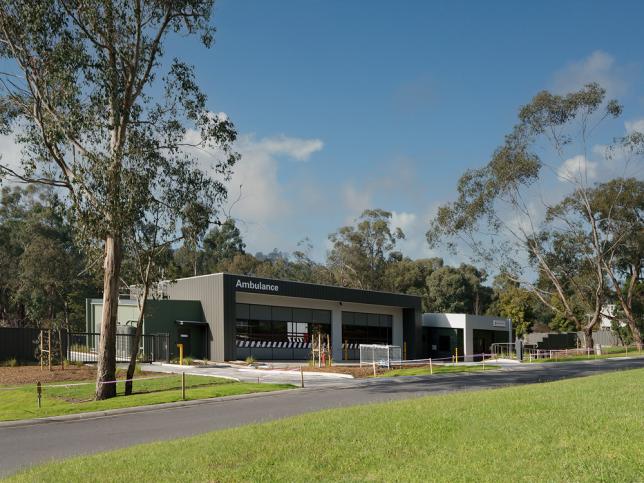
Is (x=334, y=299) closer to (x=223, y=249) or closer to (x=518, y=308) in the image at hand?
(x=518, y=308)

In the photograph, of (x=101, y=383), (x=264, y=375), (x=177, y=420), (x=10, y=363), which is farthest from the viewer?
(x=10, y=363)

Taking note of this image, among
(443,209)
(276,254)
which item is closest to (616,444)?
(443,209)

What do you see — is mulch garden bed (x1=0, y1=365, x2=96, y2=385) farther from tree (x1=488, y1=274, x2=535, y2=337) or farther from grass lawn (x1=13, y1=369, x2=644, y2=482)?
tree (x1=488, y1=274, x2=535, y2=337)

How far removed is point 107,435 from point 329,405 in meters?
5.77

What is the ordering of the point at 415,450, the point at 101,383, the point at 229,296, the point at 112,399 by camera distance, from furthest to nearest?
the point at 229,296, the point at 101,383, the point at 112,399, the point at 415,450

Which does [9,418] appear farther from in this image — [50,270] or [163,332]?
Result: [50,270]

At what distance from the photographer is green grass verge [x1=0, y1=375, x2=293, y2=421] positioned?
59.5 ft

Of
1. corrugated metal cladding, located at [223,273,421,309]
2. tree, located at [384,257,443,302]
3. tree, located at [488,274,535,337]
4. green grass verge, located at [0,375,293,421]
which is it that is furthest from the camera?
tree, located at [384,257,443,302]

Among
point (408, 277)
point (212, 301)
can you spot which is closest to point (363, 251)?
point (408, 277)

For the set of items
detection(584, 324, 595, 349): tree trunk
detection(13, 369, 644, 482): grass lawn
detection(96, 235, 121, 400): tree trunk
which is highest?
detection(96, 235, 121, 400): tree trunk

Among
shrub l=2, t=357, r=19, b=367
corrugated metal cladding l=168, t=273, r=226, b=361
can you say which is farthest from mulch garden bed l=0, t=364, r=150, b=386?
corrugated metal cladding l=168, t=273, r=226, b=361

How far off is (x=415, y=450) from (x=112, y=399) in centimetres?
1409

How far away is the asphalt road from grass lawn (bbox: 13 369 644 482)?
2028 mm

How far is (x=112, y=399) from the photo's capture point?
20266mm
